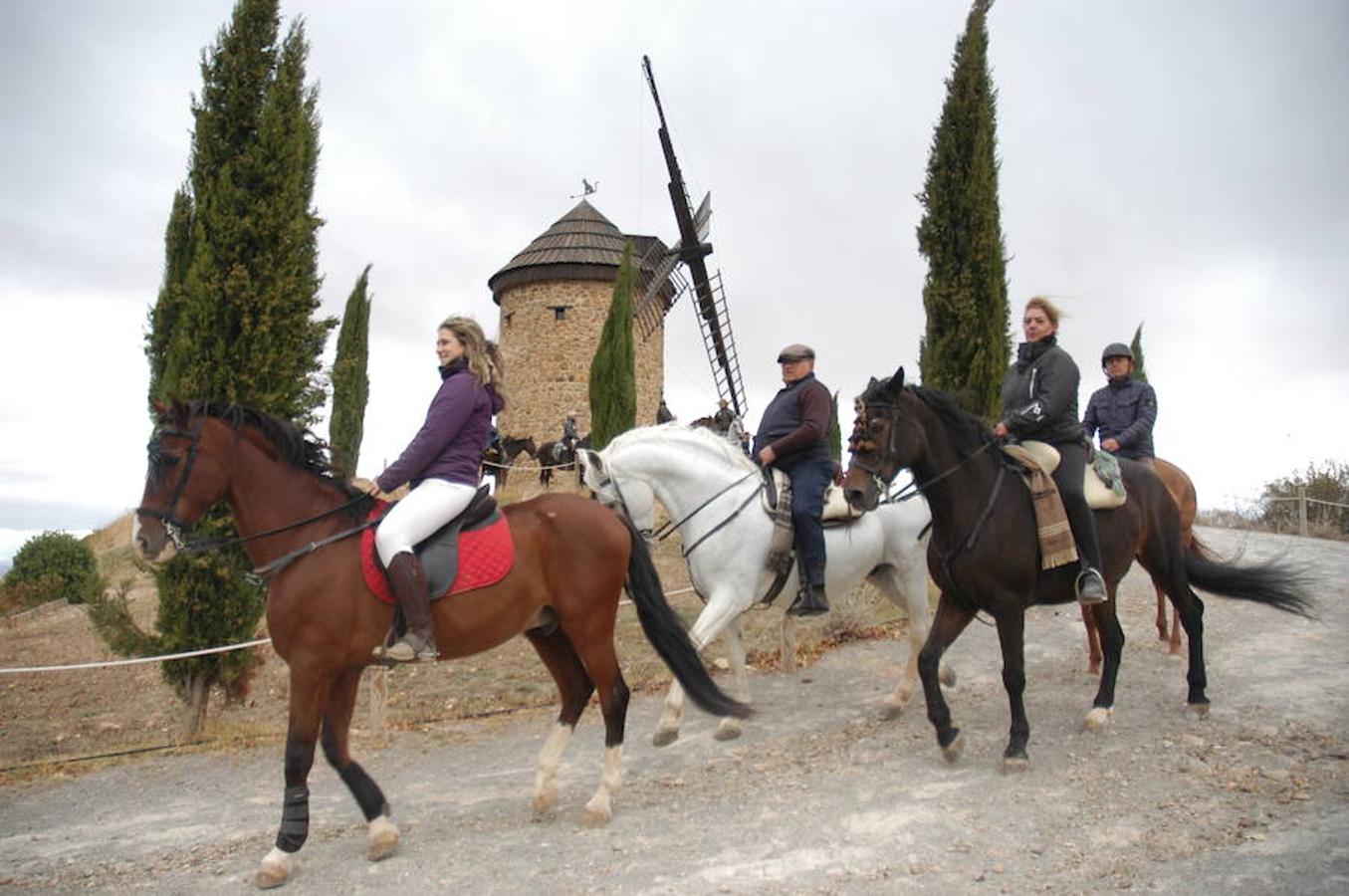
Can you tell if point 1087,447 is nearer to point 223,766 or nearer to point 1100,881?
point 1100,881

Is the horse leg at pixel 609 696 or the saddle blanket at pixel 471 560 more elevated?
the saddle blanket at pixel 471 560

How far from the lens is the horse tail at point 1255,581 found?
242 inches

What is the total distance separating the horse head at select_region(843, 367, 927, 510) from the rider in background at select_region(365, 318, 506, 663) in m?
2.04

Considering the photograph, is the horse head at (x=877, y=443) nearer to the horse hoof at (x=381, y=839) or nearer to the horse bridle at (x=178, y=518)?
the horse bridle at (x=178, y=518)

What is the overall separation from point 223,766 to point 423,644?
350cm

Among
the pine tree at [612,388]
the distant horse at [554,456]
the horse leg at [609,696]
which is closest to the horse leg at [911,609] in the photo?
the horse leg at [609,696]

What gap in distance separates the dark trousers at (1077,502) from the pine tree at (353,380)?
53.1 ft

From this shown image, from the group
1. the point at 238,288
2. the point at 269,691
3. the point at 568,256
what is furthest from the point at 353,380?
the point at 238,288

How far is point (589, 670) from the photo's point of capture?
16.0 feet

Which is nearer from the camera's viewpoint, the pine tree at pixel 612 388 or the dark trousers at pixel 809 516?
the dark trousers at pixel 809 516

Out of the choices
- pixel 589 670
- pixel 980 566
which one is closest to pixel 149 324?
pixel 589 670

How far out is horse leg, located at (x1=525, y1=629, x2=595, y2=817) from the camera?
15.8ft

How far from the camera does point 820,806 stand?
4734 millimetres

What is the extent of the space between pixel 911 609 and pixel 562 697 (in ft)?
10.0
